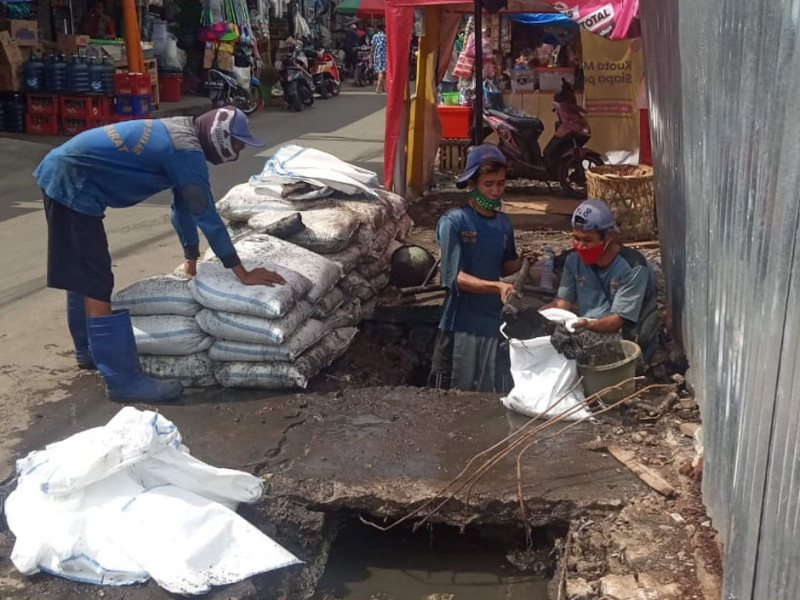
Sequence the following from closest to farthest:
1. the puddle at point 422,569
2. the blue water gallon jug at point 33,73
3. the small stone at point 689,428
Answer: the puddle at point 422,569
the small stone at point 689,428
the blue water gallon jug at point 33,73

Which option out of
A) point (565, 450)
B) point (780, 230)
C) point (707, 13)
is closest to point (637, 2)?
point (707, 13)

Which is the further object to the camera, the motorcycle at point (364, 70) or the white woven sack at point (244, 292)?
the motorcycle at point (364, 70)

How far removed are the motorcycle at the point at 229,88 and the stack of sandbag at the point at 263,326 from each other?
505 inches

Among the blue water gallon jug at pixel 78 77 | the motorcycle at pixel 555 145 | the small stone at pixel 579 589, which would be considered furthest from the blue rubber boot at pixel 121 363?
the blue water gallon jug at pixel 78 77

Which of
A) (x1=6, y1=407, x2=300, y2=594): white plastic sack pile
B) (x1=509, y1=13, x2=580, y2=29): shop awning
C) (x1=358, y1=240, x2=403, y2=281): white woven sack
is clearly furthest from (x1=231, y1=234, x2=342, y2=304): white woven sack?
(x1=509, y1=13, x2=580, y2=29): shop awning

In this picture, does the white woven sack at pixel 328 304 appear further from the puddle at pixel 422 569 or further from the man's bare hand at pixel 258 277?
the puddle at pixel 422 569

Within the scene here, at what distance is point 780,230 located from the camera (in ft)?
7.06

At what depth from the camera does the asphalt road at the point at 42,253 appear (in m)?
5.03

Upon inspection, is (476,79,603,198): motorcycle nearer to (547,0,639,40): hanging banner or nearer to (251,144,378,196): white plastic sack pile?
(547,0,639,40): hanging banner

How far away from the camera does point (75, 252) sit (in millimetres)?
4652

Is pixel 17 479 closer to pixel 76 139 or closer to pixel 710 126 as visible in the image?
pixel 76 139

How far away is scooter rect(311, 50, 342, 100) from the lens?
71.9ft

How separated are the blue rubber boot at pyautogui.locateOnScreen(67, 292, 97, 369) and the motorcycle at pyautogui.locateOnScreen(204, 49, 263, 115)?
1259cm

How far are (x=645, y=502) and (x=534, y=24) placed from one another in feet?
31.7
